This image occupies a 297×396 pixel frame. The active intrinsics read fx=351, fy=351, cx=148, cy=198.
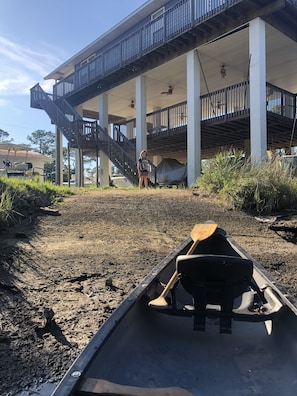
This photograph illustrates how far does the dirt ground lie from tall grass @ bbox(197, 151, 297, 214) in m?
0.40

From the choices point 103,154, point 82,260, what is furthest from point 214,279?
point 103,154

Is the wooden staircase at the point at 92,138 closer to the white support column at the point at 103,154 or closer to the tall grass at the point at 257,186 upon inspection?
the white support column at the point at 103,154

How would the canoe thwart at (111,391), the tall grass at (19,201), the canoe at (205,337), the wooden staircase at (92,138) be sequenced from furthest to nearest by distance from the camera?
the wooden staircase at (92,138), the tall grass at (19,201), the canoe at (205,337), the canoe thwart at (111,391)

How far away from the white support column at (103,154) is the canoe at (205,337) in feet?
53.3

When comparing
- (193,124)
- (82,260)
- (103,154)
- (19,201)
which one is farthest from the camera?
(103,154)

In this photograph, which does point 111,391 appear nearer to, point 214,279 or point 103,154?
point 214,279

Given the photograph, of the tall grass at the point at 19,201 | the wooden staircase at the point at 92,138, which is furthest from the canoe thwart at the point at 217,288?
the wooden staircase at the point at 92,138

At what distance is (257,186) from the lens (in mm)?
7359

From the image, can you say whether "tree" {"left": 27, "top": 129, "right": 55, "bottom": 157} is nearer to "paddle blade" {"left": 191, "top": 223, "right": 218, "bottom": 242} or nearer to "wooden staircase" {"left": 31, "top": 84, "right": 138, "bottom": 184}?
"wooden staircase" {"left": 31, "top": 84, "right": 138, "bottom": 184}

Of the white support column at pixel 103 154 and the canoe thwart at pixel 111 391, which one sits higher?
the white support column at pixel 103 154

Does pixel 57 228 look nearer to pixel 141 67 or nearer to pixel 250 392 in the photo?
pixel 250 392

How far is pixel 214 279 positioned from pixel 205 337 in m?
0.38

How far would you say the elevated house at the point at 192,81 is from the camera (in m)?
11.1

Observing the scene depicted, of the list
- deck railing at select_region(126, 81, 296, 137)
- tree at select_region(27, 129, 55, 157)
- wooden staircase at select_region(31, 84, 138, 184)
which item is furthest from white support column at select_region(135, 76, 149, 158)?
tree at select_region(27, 129, 55, 157)
